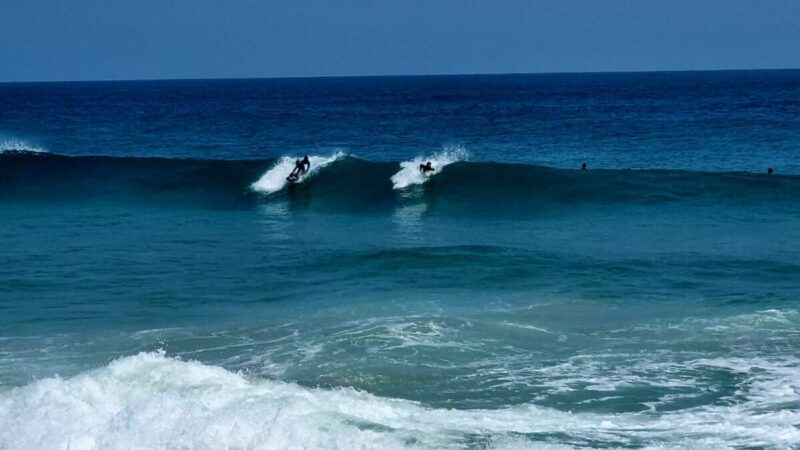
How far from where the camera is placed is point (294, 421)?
32.8 ft

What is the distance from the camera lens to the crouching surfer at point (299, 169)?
29.3 metres

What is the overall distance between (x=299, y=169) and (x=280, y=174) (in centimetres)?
100

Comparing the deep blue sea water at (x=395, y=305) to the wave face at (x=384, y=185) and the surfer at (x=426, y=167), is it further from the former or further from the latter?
the surfer at (x=426, y=167)

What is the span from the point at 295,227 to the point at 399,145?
2228 centimetres

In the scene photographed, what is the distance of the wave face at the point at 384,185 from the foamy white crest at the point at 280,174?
35 mm

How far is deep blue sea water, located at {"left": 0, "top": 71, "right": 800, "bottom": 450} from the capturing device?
1016 centimetres

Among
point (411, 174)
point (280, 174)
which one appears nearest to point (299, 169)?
point (280, 174)

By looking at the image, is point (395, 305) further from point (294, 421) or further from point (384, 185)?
point (384, 185)

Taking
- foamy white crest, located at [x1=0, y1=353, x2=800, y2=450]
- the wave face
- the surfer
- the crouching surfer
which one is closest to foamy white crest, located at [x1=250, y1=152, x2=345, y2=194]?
the wave face

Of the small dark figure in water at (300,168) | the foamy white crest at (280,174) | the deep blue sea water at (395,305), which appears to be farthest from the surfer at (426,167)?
the small dark figure in water at (300,168)

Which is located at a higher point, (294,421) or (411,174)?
(411,174)

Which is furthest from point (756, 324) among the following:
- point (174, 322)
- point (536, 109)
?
point (536, 109)

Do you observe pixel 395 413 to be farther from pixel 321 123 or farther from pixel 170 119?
pixel 170 119

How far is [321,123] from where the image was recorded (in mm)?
60594
